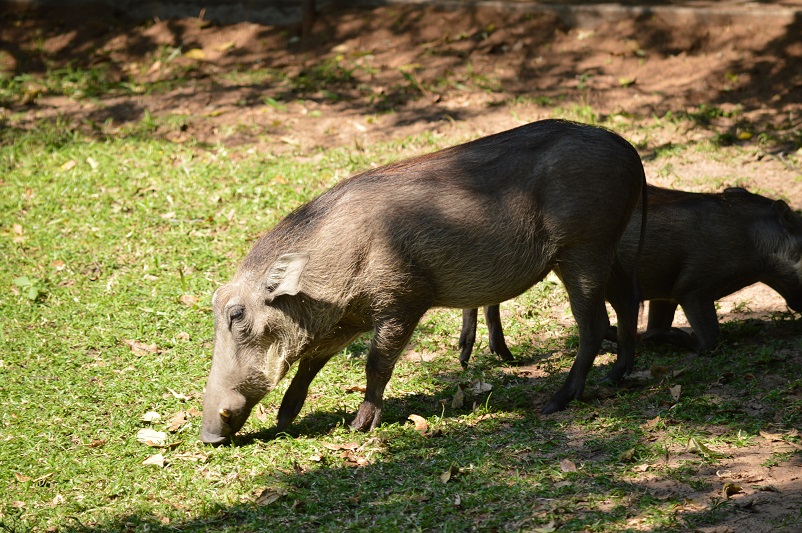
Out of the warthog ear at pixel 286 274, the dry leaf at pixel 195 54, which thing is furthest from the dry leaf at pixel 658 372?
the dry leaf at pixel 195 54

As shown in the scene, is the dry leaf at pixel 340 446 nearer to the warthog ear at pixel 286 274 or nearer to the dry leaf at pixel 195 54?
the warthog ear at pixel 286 274

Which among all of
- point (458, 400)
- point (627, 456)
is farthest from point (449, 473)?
point (458, 400)

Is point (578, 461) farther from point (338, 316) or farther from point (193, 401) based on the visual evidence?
point (193, 401)

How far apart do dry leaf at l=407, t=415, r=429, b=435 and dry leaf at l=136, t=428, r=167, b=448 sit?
123 cm

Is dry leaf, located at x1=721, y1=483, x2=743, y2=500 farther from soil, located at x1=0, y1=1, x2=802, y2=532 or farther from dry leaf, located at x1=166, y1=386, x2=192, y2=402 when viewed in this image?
soil, located at x1=0, y1=1, x2=802, y2=532

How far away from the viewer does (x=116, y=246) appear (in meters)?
7.04

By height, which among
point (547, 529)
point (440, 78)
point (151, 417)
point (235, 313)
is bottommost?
point (151, 417)

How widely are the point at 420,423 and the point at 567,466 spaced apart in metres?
0.93

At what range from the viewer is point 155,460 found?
450 cm

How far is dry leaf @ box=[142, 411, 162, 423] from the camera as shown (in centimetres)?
495

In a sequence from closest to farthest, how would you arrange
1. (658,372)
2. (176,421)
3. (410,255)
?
(410,255)
(176,421)
(658,372)

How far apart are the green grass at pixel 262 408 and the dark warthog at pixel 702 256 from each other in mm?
217

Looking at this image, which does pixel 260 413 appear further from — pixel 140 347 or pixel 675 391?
pixel 675 391

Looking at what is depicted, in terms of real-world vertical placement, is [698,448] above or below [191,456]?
above
